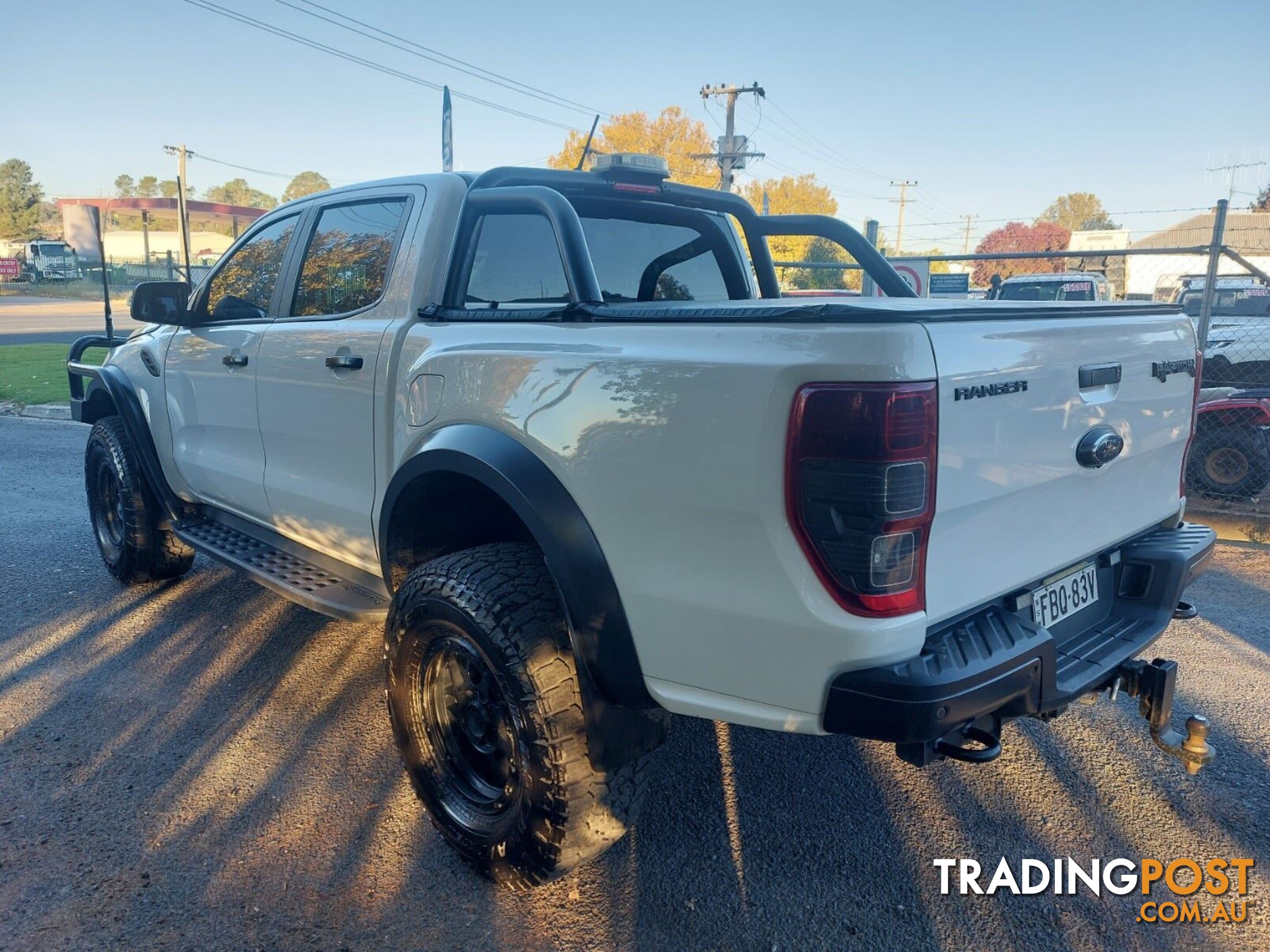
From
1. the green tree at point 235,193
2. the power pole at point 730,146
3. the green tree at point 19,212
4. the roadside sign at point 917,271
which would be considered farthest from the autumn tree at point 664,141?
the green tree at point 235,193

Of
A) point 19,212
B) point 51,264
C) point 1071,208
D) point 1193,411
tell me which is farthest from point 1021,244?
point 19,212

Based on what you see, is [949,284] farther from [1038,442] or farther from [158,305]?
[1038,442]

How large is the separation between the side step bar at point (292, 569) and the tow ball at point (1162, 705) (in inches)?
90.4

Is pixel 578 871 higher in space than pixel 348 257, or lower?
lower

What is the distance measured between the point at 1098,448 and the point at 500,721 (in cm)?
173

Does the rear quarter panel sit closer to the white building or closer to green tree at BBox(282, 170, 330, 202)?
the white building

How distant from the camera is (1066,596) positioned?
245 cm

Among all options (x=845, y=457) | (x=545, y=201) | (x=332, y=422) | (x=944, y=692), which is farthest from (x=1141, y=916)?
(x=332, y=422)

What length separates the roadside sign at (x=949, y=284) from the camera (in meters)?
10.4

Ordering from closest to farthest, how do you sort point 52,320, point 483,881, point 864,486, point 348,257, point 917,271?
point 864,486, point 483,881, point 348,257, point 917,271, point 52,320

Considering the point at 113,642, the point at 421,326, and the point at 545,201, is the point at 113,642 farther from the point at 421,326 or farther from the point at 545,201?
the point at 545,201

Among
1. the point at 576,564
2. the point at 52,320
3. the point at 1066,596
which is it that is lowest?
the point at 52,320

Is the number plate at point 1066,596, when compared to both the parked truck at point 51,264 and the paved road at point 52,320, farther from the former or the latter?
the parked truck at point 51,264

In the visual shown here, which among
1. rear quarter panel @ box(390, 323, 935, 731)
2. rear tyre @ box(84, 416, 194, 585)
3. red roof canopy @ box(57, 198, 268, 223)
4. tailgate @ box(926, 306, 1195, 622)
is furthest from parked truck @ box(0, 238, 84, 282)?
tailgate @ box(926, 306, 1195, 622)
